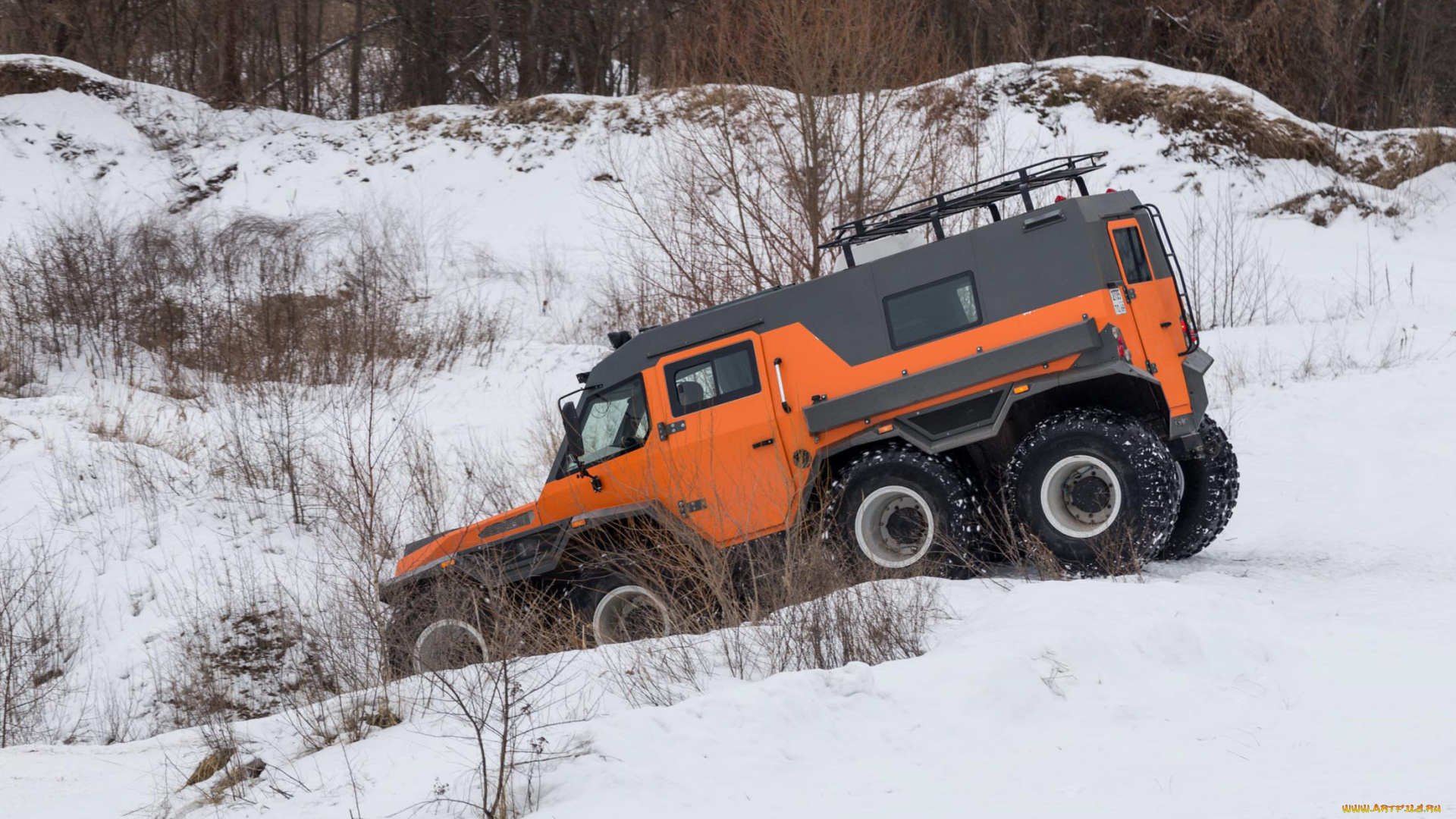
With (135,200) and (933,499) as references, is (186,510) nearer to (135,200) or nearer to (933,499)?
(933,499)

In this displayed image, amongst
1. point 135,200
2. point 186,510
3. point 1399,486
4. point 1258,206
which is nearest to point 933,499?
point 1399,486

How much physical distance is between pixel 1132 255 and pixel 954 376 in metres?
1.62

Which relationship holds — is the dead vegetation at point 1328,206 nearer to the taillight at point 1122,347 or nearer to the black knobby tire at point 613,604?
the taillight at point 1122,347

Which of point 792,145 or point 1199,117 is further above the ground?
point 1199,117

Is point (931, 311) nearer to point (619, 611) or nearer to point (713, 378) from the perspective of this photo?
point (713, 378)

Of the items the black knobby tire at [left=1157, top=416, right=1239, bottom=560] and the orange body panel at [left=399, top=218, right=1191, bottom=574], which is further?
the black knobby tire at [left=1157, top=416, right=1239, bottom=560]

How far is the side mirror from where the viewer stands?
31.7ft

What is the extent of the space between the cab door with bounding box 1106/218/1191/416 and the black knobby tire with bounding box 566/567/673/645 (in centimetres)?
419

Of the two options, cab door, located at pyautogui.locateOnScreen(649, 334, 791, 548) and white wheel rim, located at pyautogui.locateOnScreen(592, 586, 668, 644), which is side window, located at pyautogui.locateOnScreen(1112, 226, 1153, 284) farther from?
white wheel rim, located at pyautogui.locateOnScreen(592, 586, 668, 644)

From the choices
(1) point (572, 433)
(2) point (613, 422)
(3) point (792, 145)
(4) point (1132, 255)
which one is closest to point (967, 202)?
(4) point (1132, 255)

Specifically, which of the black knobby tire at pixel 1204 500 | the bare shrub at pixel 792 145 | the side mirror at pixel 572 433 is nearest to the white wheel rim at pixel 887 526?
the black knobby tire at pixel 1204 500

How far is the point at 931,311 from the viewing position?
872cm

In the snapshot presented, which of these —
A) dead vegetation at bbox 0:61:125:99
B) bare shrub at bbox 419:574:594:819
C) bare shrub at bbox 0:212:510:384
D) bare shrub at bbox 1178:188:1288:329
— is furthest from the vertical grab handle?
dead vegetation at bbox 0:61:125:99

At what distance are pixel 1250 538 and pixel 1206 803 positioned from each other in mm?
6956
